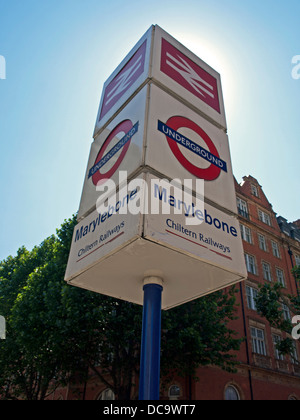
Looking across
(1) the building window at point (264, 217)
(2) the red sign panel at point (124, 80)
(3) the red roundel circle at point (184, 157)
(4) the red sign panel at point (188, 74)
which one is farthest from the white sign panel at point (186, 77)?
(1) the building window at point (264, 217)

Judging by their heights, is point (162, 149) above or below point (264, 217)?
below

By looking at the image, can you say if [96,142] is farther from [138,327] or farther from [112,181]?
[138,327]

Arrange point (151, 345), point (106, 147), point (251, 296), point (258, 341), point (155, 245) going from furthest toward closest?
point (251, 296) < point (258, 341) < point (106, 147) < point (151, 345) < point (155, 245)

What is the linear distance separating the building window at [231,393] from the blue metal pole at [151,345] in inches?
725

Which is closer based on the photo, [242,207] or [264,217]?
[242,207]

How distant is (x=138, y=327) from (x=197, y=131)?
10.7m

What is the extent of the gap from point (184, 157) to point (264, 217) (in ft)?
95.2

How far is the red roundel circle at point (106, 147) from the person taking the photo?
5.82 metres

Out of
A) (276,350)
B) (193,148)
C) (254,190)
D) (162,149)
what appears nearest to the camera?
(162,149)

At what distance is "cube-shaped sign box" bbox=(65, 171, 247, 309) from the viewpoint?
15.5ft

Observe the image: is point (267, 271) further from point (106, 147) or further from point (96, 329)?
point (106, 147)

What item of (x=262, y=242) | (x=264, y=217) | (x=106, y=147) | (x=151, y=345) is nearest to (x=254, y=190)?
(x=264, y=217)

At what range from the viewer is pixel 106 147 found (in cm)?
669

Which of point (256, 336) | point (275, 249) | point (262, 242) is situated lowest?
Answer: point (256, 336)
